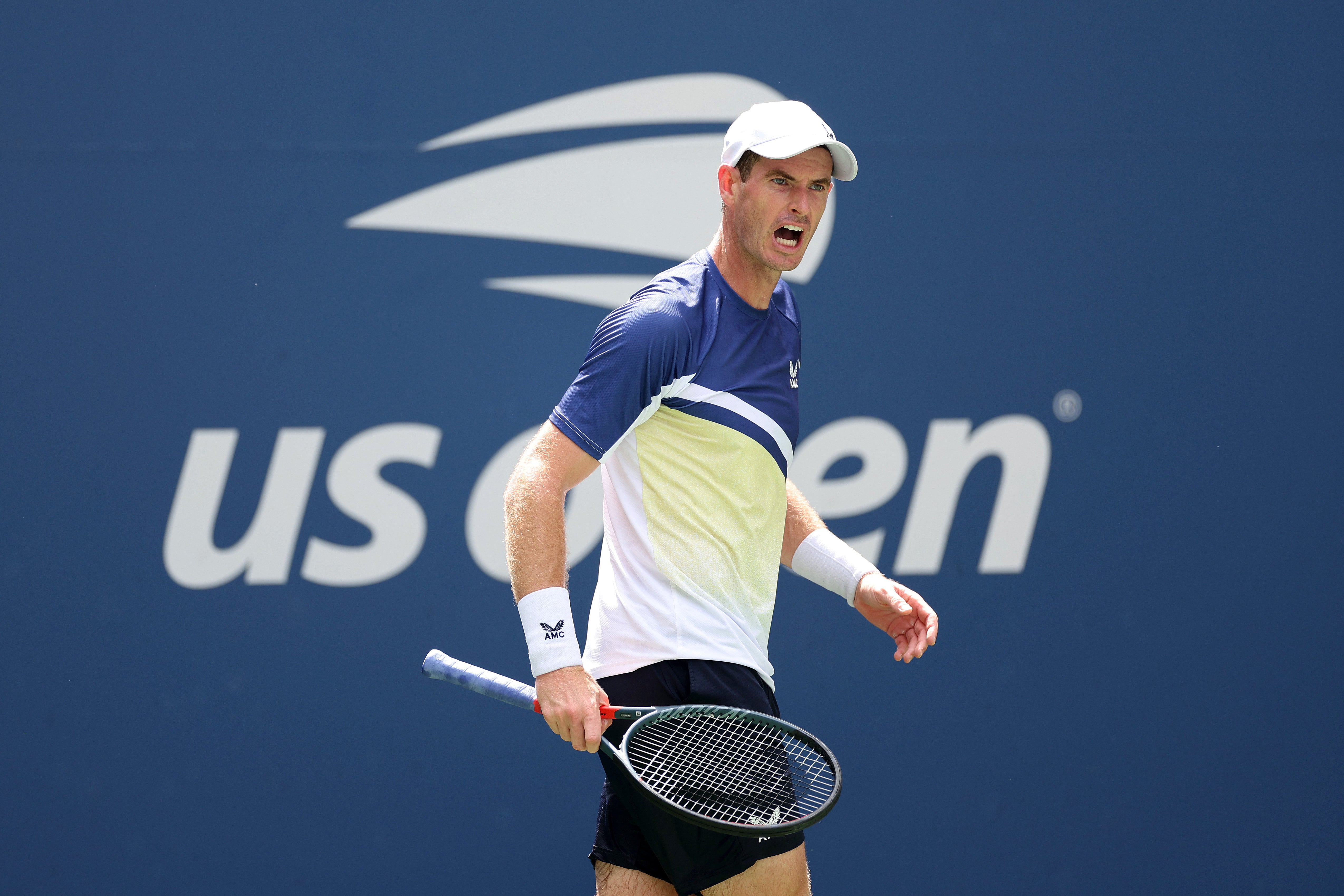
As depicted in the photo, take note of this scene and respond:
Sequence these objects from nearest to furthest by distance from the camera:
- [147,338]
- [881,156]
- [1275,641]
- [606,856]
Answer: [606,856] → [147,338] → [881,156] → [1275,641]

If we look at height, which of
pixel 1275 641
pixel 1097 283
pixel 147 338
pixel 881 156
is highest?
pixel 881 156

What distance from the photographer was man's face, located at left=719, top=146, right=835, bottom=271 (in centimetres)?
188

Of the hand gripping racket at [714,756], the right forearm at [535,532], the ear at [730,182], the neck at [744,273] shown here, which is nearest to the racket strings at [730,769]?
the hand gripping racket at [714,756]

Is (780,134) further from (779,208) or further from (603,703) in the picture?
(603,703)

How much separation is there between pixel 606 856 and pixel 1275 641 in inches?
79.8

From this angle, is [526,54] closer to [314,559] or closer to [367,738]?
[314,559]

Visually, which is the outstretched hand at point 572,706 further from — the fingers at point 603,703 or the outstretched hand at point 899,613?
the outstretched hand at point 899,613

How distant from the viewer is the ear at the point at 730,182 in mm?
1906

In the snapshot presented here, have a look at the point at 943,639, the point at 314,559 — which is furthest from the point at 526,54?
the point at 943,639

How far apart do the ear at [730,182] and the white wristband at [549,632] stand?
2.33 feet

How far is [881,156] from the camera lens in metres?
2.81

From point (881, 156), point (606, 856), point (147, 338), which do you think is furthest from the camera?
point (881, 156)

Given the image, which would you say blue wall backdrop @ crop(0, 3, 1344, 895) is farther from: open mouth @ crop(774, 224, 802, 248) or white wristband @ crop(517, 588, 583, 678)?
white wristband @ crop(517, 588, 583, 678)

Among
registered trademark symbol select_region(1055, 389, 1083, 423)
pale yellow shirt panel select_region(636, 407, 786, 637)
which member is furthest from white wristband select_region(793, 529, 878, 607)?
registered trademark symbol select_region(1055, 389, 1083, 423)
